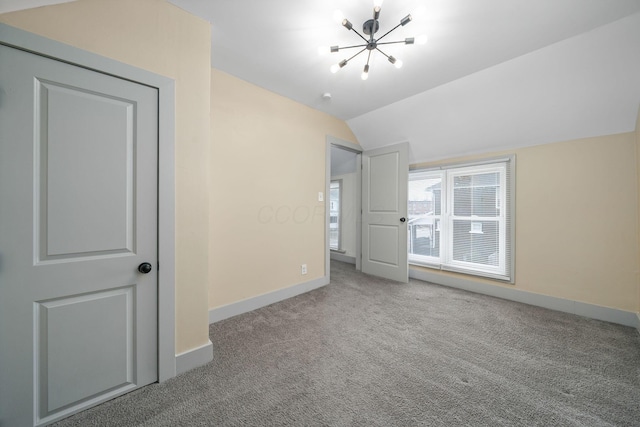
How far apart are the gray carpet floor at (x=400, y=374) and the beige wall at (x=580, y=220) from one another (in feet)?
1.27

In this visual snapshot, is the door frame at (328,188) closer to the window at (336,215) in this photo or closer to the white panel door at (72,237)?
the window at (336,215)

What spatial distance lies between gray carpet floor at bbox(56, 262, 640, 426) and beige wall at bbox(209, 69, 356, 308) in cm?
54

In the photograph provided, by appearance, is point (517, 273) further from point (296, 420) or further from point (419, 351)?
point (296, 420)

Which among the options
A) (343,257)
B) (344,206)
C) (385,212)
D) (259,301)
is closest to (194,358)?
(259,301)

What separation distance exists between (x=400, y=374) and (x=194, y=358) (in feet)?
4.87

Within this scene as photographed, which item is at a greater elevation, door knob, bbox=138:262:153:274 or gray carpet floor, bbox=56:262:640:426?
door knob, bbox=138:262:153:274

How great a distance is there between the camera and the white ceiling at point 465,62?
5.45 ft

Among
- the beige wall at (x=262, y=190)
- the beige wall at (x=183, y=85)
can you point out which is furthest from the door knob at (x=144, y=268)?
the beige wall at (x=262, y=190)

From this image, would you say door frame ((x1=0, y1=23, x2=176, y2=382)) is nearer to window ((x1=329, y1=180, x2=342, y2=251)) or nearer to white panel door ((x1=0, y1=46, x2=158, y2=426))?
white panel door ((x1=0, y1=46, x2=158, y2=426))

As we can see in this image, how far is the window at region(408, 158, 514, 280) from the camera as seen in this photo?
3.15 meters

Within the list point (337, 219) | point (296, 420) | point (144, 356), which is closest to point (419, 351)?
point (296, 420)

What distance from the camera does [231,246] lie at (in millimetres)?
2512

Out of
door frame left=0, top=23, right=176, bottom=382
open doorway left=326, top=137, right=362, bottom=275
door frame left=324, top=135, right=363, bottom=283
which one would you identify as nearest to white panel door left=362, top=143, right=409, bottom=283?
door frame left=324, top=135, right=363, bottom=283

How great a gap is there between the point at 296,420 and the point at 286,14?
2655 mm
